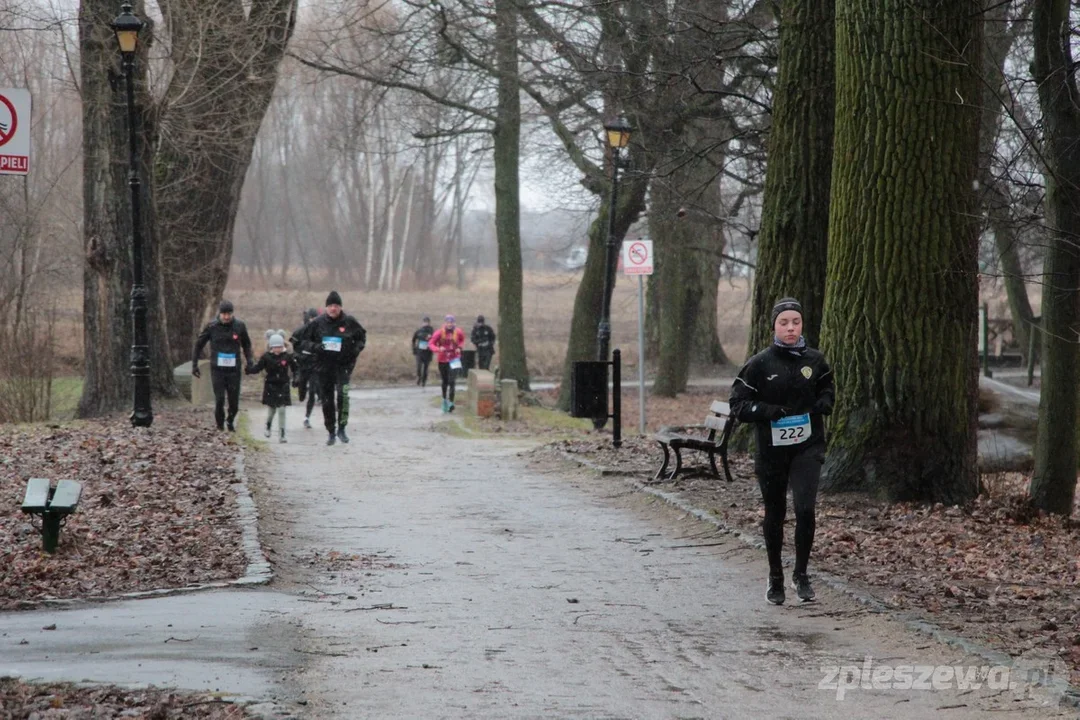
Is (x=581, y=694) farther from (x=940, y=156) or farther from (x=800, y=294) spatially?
(x=800, y=294)

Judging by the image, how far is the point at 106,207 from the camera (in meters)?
21.9

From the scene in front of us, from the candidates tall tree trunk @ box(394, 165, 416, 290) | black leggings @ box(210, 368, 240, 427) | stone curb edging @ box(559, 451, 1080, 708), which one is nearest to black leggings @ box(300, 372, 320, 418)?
black leggings @ box(210, 368, 240, 427)

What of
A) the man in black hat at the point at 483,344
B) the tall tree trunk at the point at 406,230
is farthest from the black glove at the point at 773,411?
the tall tree trunk at the point at 406,230

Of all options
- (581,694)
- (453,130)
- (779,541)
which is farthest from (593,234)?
(581,694)

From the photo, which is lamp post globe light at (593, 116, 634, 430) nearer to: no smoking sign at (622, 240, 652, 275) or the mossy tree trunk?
no smoking sign at (622, 240, 652, 275)

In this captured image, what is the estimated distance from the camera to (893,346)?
480 inches

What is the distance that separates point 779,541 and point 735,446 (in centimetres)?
785

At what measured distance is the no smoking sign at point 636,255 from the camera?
20719mm

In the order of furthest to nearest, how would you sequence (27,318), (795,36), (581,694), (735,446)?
(27,318) → (735,446) → (795,36) → (581,694)

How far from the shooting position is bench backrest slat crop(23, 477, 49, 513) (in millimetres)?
9258

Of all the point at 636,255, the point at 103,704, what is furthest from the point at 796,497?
the point at 636,255

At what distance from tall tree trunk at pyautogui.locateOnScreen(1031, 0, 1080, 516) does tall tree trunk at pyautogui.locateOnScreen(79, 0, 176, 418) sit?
1343 centimetres

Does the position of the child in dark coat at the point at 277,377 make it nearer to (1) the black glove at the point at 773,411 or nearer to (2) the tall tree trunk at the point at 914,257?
(2) the tall tree trunk at the point at 914,257

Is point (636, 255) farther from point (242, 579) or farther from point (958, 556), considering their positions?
point (242, 579)
